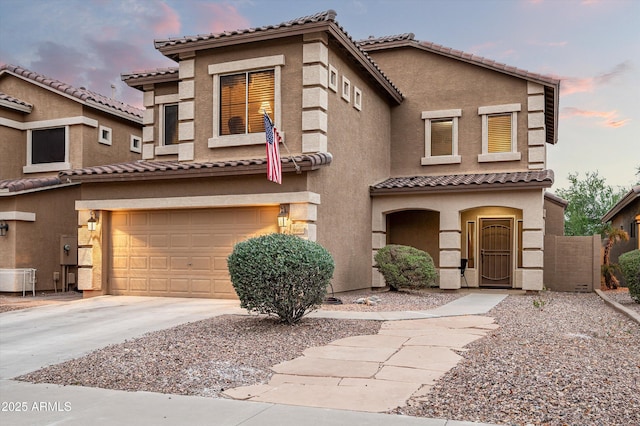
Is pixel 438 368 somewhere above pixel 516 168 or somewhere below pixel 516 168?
below

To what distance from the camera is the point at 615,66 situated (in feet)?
92.2

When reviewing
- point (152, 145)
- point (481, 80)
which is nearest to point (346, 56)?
point (481, 80)

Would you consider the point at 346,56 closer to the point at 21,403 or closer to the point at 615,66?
the point at 21,403

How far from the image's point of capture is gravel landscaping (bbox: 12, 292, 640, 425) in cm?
586

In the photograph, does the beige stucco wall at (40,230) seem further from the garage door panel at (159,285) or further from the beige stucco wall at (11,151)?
the garage door panel at (159,285)

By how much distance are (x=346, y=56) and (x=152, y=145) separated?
7.01 metres

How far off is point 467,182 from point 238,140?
7.00 m

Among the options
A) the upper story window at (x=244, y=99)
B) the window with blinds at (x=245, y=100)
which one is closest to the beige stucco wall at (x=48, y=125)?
the upper story window at (x=244, y=99)

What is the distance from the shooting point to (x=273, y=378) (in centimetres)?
731

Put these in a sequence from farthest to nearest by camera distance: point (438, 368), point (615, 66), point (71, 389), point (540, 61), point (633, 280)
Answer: point (615, 66), point (540, 61), point (633, 280), point (438, 368), point (71, 389)

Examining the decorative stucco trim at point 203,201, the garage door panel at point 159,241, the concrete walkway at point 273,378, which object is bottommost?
the concrete walkway at point 273,378

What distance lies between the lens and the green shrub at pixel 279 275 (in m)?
10.3

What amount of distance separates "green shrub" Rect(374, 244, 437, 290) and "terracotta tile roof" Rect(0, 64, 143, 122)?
1123cm

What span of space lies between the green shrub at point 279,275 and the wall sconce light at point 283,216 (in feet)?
12.0
